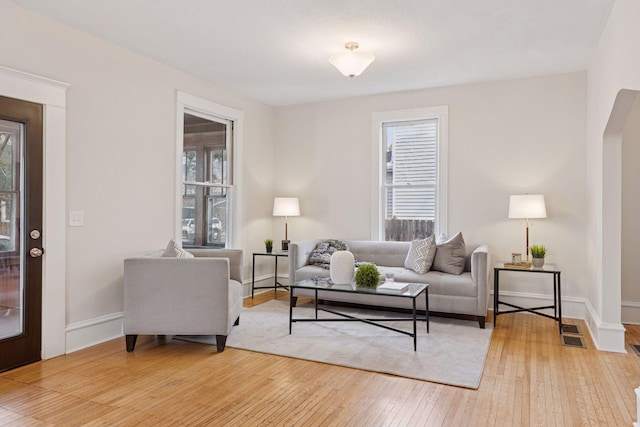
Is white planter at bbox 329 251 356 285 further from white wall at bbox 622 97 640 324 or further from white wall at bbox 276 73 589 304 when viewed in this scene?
white wall at bbox 622 97 640 324

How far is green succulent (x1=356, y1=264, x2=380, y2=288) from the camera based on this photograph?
3.85 m

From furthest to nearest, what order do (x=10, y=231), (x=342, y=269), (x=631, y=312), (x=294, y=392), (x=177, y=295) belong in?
1. (x=631, y=312)
2. (x=342, y=269)
3. (x=177, y=295)
4. (x=10, y=231)
5. (x=294, y=392)

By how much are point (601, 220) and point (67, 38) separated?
15.2 feet

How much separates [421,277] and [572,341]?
1415mm

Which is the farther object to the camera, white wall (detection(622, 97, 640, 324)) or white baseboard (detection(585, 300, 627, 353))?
white wall (detection(622, 97, 640, 324))

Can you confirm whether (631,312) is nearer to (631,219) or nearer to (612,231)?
(631,219)

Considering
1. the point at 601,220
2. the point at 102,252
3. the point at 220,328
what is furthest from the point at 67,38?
the point at 601,220

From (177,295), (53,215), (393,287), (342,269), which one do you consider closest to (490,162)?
(393,287)

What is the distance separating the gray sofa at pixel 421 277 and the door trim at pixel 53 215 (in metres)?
2.36

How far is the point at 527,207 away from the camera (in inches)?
175

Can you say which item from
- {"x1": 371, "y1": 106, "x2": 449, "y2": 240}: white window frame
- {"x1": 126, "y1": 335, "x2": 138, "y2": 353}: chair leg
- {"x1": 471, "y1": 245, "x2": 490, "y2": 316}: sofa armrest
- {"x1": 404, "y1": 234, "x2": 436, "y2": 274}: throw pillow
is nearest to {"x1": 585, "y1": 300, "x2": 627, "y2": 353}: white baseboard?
{"x1": 471, "y1": 245, "x2": 490, "y2": 316}: sofa armrest

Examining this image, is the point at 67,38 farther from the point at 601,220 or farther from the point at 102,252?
the point at 601,220

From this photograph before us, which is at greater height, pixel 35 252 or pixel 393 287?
pixel 35 252

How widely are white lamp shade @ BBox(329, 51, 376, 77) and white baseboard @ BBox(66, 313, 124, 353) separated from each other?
303 centimetres
